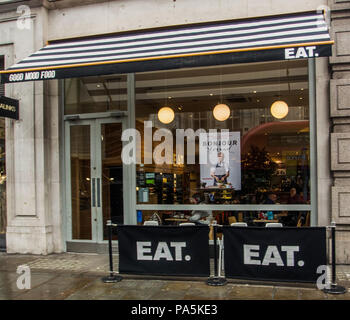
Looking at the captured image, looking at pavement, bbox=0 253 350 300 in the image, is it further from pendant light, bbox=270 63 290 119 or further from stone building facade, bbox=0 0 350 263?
pendant light, bbox=270 63 290 119

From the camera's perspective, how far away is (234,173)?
28.5 ft

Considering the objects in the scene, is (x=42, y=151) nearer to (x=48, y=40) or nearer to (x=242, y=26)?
(x=48, y=40)

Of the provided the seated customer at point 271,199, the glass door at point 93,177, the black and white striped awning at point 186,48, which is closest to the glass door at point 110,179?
the glass door at point 93,177

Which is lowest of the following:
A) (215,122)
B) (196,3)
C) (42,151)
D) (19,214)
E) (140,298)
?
(140,298)

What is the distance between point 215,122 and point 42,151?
13.9 ft

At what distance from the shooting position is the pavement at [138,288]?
5930 mm

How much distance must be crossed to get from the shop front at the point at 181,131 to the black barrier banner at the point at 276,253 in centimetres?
218

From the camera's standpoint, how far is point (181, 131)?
907cm

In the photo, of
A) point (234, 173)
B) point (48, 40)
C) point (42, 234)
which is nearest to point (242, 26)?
point (234, 173)

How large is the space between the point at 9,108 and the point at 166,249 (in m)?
5.30

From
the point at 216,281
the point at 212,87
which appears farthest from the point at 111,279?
the point at 212,87

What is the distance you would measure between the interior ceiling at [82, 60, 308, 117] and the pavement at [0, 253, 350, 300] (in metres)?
3.87

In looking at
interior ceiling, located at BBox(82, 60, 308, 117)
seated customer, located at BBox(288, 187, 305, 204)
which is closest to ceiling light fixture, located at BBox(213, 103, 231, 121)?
interior ceiling, located at BBox(82, 60, 308, 117)

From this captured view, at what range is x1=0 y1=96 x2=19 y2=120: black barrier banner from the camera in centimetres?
876
